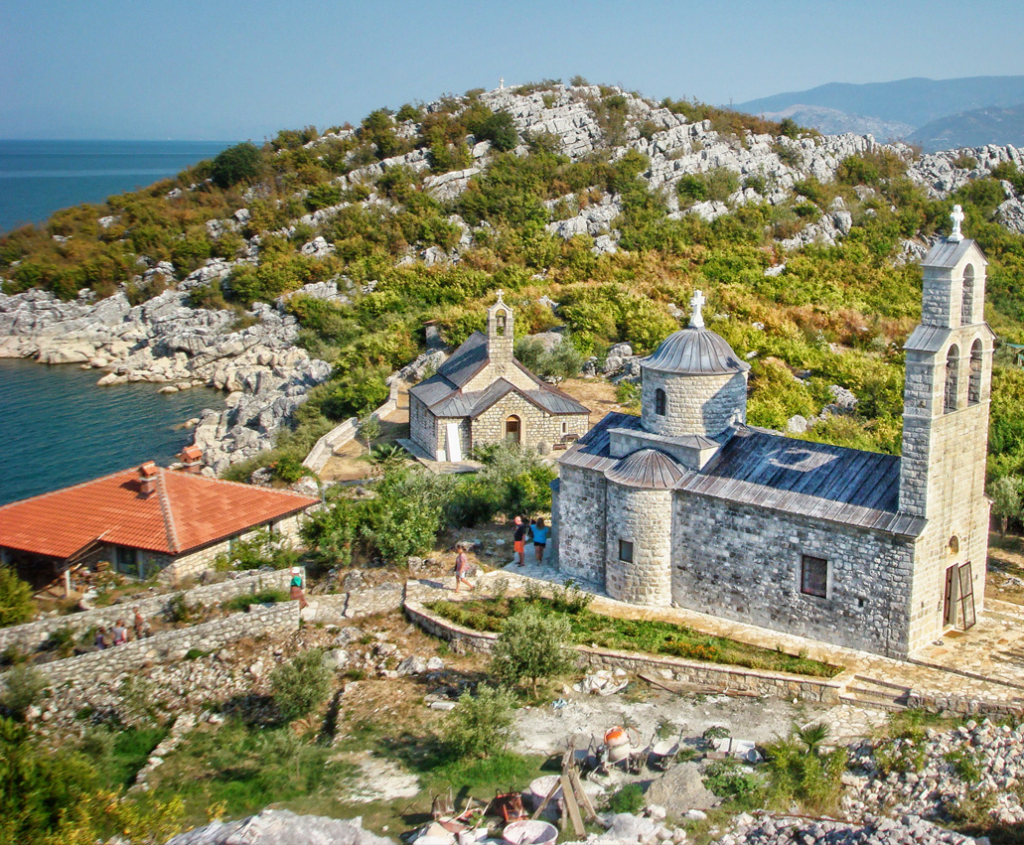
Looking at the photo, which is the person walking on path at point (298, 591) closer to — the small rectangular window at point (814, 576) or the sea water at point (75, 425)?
the small rectangular window at point (814, 576)

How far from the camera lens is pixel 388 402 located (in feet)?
127

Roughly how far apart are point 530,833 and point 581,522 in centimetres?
891

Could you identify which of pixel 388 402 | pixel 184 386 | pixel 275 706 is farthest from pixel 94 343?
pixel 275 706

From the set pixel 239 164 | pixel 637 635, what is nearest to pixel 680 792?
pixel 637 635

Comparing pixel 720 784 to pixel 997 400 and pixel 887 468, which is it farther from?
pixel 997 400

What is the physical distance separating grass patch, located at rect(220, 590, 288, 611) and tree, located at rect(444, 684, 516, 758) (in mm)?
6120

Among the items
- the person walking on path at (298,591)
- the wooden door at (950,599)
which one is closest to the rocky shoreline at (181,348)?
the person walking on path at (298,591)

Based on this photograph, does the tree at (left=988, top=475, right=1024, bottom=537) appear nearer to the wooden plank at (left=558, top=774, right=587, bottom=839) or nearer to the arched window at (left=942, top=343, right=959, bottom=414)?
the arched window at (left=942, top=343, right=959, bottom=414)

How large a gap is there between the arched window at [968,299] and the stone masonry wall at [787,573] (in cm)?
397

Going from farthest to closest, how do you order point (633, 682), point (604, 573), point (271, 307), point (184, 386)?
point (271, 307)
point (184, 386)
point (604, 573)
point (633, 682)

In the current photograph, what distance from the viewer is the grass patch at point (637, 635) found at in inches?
694

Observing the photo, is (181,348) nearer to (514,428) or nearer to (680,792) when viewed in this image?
(514,428)

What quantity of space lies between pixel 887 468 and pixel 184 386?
40194 mm

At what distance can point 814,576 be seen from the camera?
18.3 meters
